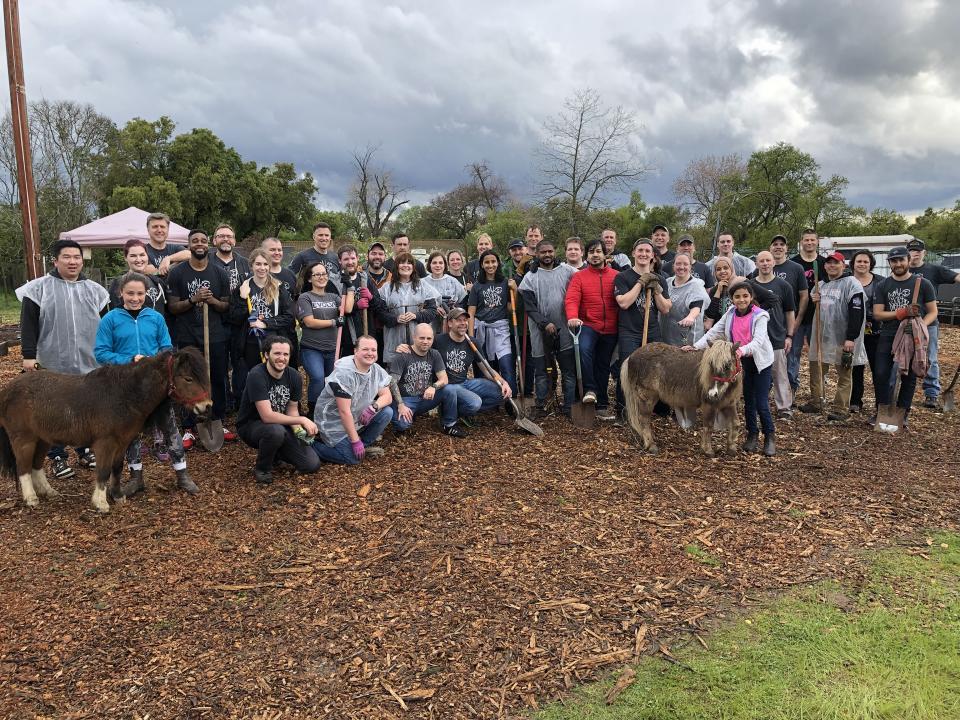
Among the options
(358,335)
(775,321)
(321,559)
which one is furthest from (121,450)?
(775,321)

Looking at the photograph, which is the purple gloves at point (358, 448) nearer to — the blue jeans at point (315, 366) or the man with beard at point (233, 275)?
the blue jeans at point (315, 366)

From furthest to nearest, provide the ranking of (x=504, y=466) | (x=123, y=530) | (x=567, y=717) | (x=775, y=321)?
1. (x=775, y=321)
2. (x=504, y=466)
3. (x=123, y=530)
4. (x=567, y=717)

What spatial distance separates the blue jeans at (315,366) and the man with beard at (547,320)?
2481 mm

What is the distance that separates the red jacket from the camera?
7020 mm

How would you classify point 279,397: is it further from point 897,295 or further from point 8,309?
point 8,309

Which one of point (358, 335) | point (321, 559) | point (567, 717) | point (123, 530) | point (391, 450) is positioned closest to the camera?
point (567, 717)

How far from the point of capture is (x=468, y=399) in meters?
6.78

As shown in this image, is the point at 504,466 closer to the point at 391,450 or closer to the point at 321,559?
the point at 391,450

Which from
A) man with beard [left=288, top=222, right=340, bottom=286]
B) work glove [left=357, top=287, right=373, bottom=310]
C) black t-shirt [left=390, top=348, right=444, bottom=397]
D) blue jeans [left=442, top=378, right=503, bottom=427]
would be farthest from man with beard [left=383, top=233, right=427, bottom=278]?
blue jeans [left=442, top=378, right=503, bottom=427]

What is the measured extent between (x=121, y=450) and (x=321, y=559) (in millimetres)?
1994

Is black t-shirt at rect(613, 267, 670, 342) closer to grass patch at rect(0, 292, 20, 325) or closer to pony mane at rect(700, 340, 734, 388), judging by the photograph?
pony mane at rect(700, 340, 734, 388)

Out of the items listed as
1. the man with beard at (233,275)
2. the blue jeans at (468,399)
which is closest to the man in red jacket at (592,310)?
the blue jeans at (468,399)

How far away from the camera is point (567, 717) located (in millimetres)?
2682

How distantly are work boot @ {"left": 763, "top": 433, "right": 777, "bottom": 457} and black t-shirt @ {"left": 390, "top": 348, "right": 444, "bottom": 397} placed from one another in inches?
135
